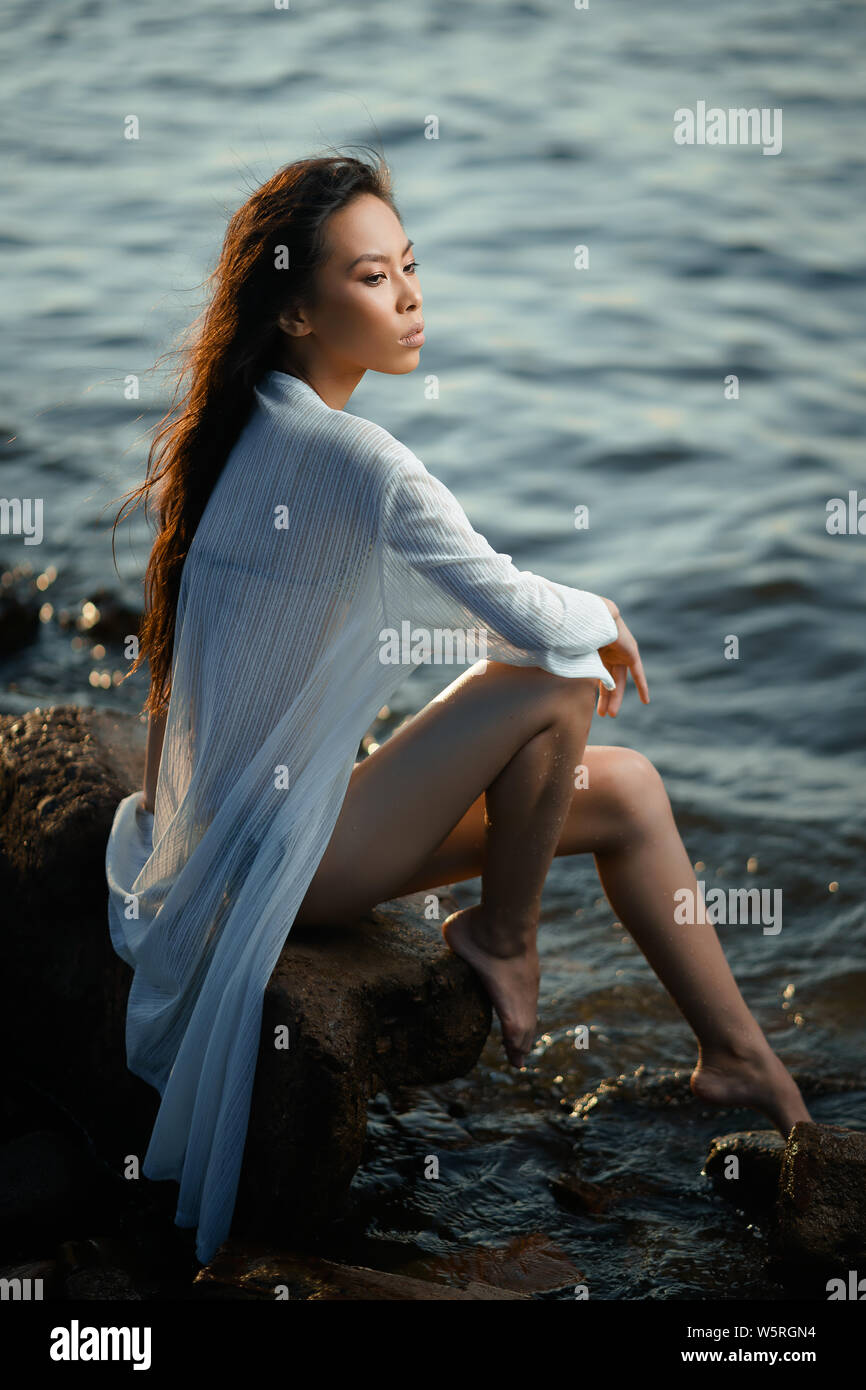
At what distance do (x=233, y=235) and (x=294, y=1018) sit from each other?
4.75 ft

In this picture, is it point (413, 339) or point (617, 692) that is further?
point (617, 692)

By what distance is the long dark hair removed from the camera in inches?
104

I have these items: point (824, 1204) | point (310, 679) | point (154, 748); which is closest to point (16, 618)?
point (154, 748)

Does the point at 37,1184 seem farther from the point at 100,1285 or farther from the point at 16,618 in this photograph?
the point at 16,618

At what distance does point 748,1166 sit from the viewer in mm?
2982

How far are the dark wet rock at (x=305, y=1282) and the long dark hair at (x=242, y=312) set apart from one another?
1.23 m

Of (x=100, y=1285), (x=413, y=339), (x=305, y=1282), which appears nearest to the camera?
(x=305, y=1282)

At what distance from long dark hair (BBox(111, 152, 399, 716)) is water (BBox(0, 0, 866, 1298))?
56.8 inches

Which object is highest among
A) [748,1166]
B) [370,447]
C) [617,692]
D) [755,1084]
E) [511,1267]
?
[370,447]

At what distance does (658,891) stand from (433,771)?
1.86 ft

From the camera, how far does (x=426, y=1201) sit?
2986mm

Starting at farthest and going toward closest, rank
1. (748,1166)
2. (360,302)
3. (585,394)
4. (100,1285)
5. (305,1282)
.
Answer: (585,394) → (748,1166) → (360,302) → (100,1285) → (305,1282)

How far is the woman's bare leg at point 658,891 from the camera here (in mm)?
2855
